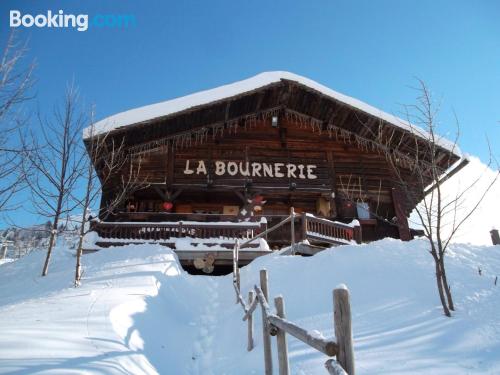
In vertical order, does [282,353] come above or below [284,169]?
below

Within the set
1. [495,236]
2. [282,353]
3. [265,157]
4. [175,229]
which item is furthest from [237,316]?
[265,157]

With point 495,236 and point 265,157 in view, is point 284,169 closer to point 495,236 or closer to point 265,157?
point 265,157

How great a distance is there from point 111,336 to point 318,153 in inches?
596

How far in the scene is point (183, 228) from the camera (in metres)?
13.2

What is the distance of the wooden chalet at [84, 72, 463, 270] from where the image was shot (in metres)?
16.4

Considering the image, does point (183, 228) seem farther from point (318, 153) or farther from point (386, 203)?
point (386, 203)

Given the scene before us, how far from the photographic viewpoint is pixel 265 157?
18.0 meters

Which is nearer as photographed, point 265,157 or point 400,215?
point 400,215

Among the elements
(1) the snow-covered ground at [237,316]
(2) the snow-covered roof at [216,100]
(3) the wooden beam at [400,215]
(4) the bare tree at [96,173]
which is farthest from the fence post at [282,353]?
(3) the wooden beam at [400,215]

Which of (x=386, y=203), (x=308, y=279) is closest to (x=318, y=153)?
(x=386, y=203)

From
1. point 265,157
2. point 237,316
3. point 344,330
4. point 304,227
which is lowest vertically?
point 344,330

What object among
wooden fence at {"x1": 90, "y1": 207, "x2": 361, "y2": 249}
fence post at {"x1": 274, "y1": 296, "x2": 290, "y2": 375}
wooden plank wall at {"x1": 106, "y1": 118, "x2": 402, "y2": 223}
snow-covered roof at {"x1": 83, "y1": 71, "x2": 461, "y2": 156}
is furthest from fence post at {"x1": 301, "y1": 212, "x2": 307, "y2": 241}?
fence post at {"x1": 274, "y1": 296, "x2": 290, "y2": 375}

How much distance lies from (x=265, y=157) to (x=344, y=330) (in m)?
15.6

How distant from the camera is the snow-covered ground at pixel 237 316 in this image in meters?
4.14
